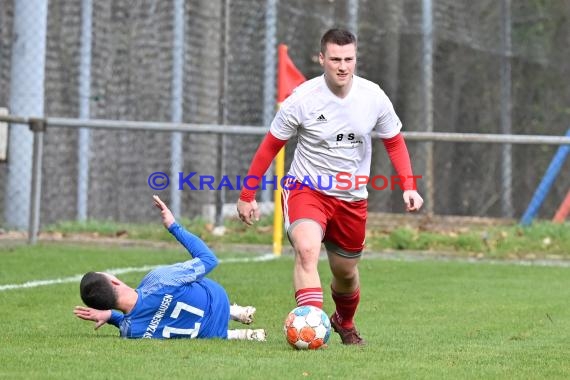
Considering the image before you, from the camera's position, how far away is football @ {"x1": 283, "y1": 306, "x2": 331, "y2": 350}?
6.53m

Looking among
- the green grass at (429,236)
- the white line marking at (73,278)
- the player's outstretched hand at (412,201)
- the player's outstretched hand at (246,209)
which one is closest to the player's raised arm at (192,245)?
the player's outstretched hand at (246,209)

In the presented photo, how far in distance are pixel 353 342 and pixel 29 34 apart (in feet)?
24.8

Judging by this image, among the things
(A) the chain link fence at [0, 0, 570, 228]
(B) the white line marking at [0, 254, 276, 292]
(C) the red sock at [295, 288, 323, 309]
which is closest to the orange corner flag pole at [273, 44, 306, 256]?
(B) the white line marking at [0, 254, 276, 292]

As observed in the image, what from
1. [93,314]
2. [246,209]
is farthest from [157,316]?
[246,209]

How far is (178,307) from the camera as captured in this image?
7.00m

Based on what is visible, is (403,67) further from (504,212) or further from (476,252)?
(476,252)

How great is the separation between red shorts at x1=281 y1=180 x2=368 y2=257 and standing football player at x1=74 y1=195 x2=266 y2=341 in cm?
55

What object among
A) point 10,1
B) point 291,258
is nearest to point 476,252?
point 291,258

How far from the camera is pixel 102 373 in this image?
→ 18.5 ft

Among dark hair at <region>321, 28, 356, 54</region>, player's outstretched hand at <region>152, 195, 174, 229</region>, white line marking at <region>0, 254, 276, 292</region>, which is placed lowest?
white line marking at <region>0, 254, 276, 292</region>

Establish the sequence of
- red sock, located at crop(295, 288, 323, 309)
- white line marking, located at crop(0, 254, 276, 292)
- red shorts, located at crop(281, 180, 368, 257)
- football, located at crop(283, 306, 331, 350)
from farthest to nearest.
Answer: white line marking, located at crop(0, 254, 276, 292), red shorts, located at crop(281, 180, 368, 257), red sock, located at crop(295, 288, 323, 309), football, located at crop(283, 306, 331, 350)

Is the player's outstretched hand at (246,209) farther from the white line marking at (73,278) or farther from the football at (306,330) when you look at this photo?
the white line marking at (73,278)

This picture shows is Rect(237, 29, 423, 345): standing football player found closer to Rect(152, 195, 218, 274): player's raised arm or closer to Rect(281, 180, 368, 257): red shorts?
Rect(281, 180, 368, 257): red shorts

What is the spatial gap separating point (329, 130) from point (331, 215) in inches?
17.9
